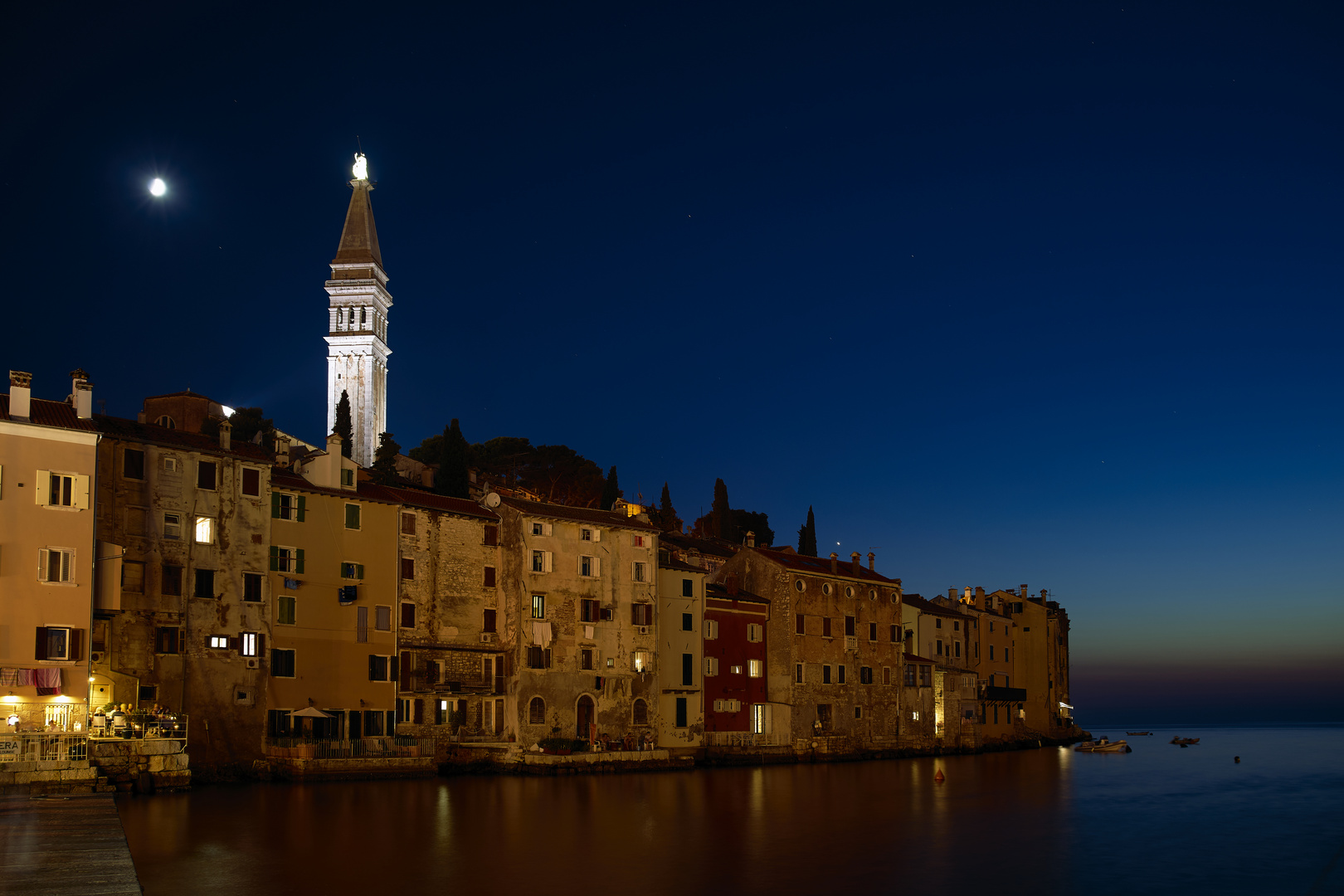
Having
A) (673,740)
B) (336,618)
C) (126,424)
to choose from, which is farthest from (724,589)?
(126,424)

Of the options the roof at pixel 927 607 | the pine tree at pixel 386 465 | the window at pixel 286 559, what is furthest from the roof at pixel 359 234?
the window at pixel 286 559

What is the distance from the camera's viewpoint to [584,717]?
194 feet

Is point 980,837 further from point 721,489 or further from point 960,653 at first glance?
point 721,489

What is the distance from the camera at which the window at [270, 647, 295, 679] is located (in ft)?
161

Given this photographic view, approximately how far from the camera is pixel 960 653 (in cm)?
9056

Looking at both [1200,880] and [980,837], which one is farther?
[980,837]

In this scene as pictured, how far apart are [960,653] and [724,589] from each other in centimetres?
2844

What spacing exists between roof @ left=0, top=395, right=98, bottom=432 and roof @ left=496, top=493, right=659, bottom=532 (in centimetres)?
2148

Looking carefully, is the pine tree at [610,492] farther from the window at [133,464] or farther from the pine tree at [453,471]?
the window at [133,464]

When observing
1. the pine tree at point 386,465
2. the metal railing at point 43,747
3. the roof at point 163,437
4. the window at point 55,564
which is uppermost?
the pine tree at point 386,465

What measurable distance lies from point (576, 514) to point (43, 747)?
1139 inches

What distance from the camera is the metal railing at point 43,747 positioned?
3641 cm

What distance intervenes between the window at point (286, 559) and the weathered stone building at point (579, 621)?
11236 mm

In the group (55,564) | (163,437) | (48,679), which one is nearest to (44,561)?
(55,564)
